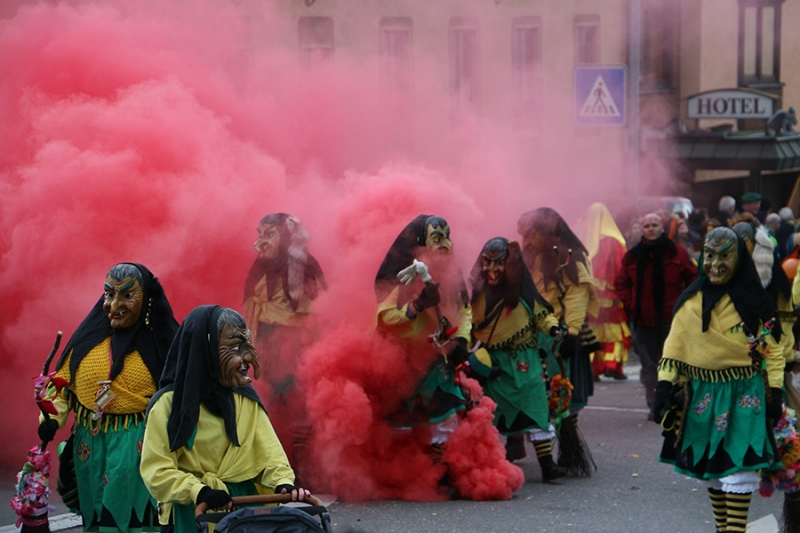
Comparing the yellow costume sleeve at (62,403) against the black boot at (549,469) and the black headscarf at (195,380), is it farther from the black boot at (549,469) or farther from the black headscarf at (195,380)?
the black boot at (549,469)

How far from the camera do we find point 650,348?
10094 mm

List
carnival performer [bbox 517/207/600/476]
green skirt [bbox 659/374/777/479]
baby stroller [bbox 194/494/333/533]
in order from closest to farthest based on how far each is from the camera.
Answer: baby stroller [bbox 194/494/333/533] < green skirt [bbox 659/374/777/479] < carnival performer [bbox 517/207/600/476]

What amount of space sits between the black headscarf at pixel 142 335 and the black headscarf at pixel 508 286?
2.80 meters

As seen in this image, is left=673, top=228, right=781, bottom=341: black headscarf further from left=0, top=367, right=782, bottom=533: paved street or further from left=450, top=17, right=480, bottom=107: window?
left=450, top=17, right=480, bottom=107: window

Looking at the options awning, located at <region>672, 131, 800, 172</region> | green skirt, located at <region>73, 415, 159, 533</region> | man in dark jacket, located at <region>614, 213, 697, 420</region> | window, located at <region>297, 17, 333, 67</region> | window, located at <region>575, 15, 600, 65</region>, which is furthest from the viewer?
awning, located at <region>672, 131, 800, 172</region>

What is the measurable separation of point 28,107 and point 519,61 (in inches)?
260

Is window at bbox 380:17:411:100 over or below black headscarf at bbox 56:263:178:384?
over

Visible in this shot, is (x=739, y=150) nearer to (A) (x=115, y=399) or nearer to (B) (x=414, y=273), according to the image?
(B) (x=414, y=273)

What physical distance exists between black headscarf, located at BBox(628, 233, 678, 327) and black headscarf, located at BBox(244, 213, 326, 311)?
3.15m

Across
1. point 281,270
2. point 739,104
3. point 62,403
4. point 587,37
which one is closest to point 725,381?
point 281,270

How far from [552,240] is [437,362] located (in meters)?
1.73

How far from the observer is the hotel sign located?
19.0 m

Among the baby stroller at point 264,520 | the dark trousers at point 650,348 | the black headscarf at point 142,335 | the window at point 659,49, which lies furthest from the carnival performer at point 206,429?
Answer: the window at point 659,49

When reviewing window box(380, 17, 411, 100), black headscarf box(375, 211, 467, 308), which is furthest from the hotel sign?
black headscarf box(375, 211, 467, 308)
